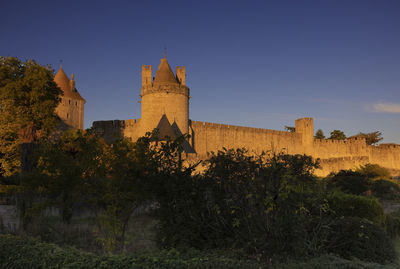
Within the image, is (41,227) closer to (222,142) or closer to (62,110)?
(222,142)

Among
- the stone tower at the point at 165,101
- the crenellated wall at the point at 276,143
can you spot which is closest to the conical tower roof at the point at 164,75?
the stone tower at the point at 165,101

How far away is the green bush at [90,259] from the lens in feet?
16.9

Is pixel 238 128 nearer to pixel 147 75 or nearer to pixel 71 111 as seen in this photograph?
pixel 147 75

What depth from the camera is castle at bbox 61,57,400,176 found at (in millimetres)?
A: 28641

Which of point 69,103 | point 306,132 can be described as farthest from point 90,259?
point 306,132

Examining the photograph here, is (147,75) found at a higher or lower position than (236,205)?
higher

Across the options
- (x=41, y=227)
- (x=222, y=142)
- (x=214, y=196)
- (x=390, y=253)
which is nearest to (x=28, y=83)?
(x=41, y=227)

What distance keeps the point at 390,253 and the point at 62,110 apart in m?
37.3

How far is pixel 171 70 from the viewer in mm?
29859

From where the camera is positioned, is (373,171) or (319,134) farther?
(319,134)

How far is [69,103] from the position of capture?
39.4 metres

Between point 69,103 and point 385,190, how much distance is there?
3259 centimetres

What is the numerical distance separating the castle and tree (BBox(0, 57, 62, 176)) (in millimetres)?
8547

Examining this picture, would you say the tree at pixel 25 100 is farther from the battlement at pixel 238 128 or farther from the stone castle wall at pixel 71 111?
the stone castle wall at pixel 71 111
